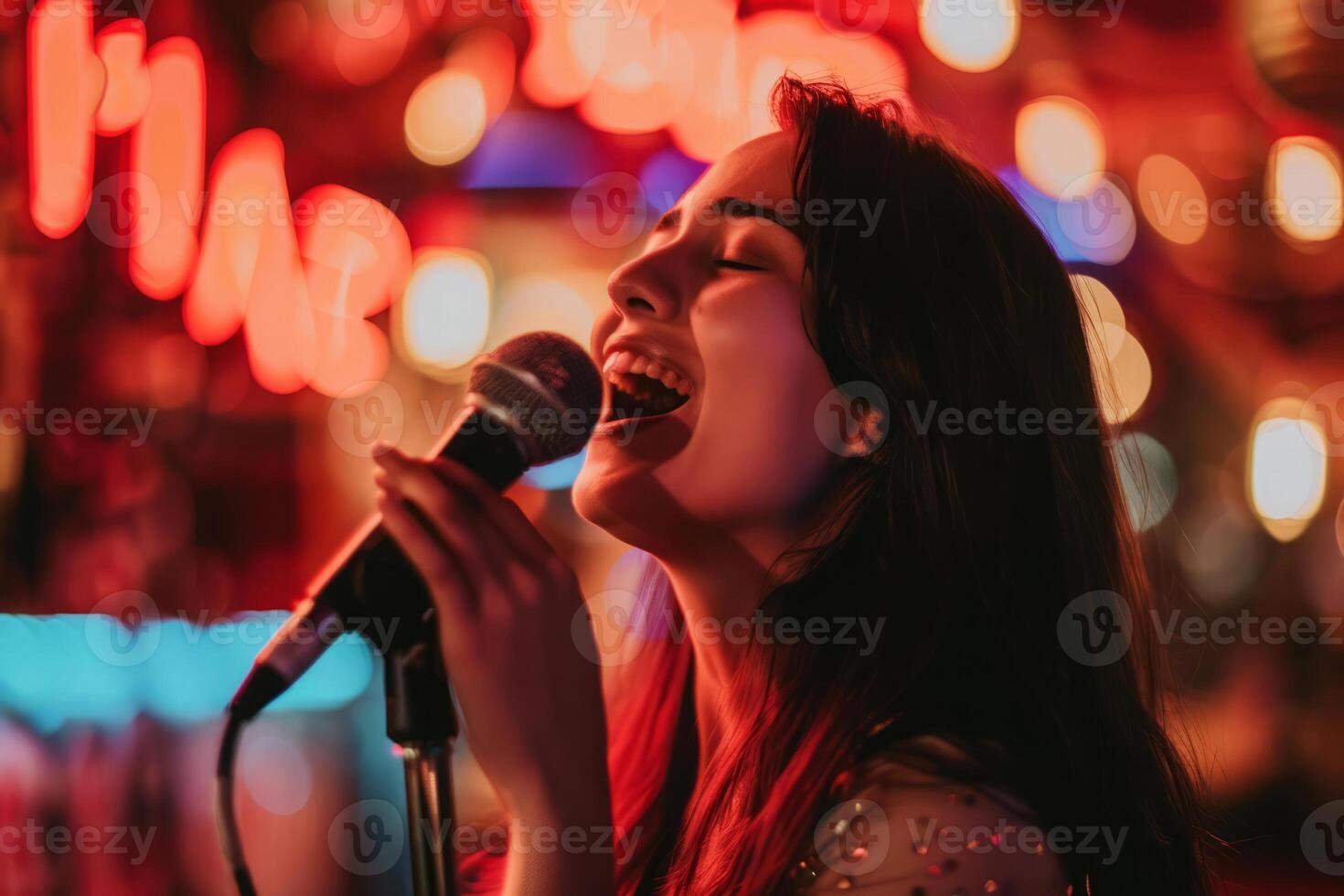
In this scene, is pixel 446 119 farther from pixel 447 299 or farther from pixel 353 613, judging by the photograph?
pixel 353 613

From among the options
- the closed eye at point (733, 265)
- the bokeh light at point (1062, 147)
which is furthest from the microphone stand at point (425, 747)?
the bokeh light at point (1062, 147)

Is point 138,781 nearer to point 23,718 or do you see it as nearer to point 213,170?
point 23,718

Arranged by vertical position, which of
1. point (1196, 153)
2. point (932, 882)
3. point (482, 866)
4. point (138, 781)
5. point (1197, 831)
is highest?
point (1196, 153)

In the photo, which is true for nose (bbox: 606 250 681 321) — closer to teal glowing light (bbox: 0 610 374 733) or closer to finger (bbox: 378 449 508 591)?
finger (bbox: 378 449 508 591)

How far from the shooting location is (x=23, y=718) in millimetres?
3543

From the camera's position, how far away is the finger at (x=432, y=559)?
76 centimetres

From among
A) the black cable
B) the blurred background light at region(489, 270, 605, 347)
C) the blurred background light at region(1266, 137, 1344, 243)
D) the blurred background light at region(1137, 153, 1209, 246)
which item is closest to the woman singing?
the black cable

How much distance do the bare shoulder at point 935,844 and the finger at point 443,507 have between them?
1.12ft

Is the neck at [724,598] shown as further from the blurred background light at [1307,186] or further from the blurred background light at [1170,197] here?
the blurred background light at [1307,186]

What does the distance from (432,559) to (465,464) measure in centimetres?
8

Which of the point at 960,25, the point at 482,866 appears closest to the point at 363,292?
the point at 960,25

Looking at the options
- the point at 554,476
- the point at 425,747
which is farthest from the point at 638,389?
the point at 554,476

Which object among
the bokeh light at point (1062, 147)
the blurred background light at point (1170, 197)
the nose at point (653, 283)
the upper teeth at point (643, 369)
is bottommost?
the upper teeth at point (643, 369)

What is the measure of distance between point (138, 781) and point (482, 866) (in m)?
2.56
